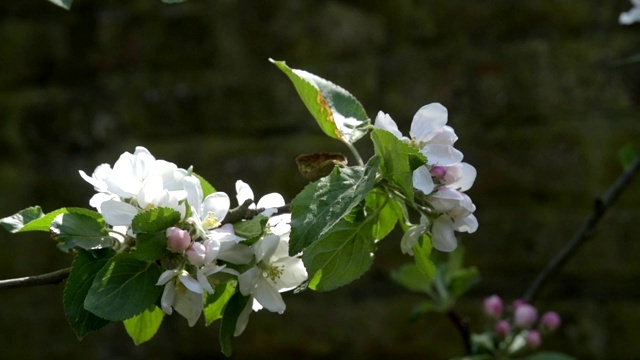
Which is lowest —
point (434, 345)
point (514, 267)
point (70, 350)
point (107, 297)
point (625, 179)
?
point (70, 350)

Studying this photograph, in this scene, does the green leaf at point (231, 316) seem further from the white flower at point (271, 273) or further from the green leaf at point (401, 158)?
the green leaf at point (401, 158)

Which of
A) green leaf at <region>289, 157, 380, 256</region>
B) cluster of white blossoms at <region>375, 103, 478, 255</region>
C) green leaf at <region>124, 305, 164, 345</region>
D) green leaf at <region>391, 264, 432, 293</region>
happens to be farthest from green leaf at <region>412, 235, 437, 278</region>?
green leaf at <region>391, 264, 432, 293</region>

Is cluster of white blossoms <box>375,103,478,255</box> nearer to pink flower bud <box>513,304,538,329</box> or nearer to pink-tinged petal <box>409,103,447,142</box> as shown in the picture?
pink-tinged petal <box>409,103,447,142</box>

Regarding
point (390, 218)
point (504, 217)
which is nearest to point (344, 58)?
point (504, 217)

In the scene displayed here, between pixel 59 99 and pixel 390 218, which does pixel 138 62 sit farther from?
pixel 390 218

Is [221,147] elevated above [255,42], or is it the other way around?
[255,42]

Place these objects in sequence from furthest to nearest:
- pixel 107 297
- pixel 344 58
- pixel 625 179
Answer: pixel 344 58 → pixel 625 179 → pixel 107 297

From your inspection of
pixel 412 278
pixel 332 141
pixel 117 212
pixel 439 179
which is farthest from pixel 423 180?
pixel 332 141
